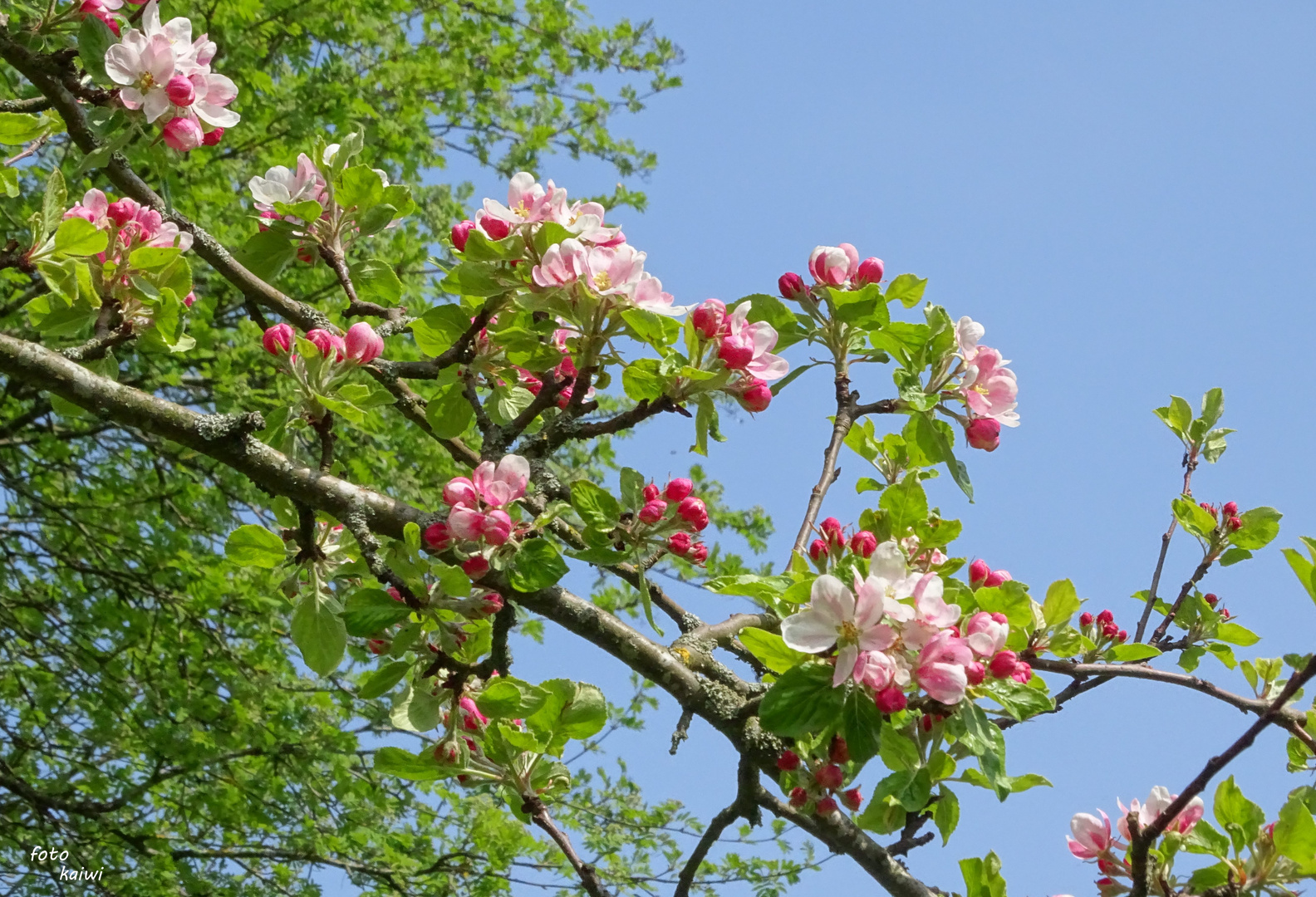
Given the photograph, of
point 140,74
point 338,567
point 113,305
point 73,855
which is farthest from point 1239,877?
point 73,855

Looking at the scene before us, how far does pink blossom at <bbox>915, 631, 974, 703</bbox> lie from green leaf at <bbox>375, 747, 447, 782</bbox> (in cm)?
83

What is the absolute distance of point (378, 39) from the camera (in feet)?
18.4

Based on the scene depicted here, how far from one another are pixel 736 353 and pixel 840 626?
0.48 meters

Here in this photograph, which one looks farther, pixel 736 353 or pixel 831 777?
pixel 831 777

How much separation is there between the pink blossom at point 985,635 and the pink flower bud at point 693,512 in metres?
0.43

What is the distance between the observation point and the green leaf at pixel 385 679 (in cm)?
167

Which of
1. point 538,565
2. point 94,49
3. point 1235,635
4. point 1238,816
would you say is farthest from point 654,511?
point 1235,635

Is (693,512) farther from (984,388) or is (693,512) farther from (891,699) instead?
(984,388)

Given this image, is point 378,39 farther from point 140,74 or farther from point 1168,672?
point 1168,672

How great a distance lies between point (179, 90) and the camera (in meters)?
1.99

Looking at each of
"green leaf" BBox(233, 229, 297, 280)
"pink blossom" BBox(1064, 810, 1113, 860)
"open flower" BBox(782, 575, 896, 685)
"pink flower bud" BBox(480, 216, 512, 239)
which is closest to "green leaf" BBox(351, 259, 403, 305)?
"green leaf" BBox(233, 229, 297, 280)

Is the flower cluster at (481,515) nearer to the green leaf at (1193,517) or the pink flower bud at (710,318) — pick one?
the pink flower bud at (710,318)

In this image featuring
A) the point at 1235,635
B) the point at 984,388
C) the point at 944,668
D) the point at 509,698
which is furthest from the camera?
the point at 1235,635

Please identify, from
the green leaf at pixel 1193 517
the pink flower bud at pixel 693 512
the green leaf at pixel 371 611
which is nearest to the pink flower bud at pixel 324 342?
the green leaf at pixel 371 611
